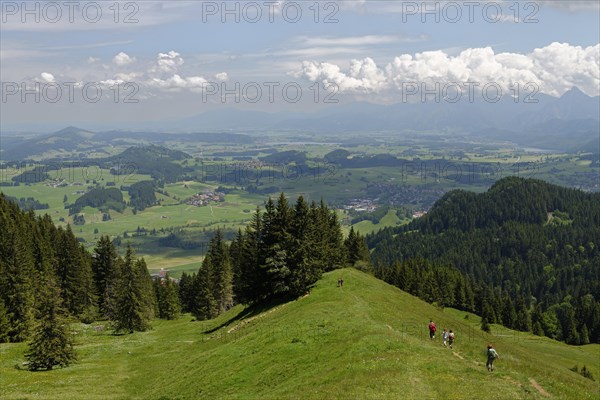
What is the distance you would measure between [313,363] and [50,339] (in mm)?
34621

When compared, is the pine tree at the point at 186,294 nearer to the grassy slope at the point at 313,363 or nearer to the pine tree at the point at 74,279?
the pine tree at the point at 74,279

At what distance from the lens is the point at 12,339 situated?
70.5 metres

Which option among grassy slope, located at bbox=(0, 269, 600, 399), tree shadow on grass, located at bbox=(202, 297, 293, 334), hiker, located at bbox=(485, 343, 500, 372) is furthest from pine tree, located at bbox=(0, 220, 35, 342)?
hiker, located at bbox=(485, 343, 500, 372)

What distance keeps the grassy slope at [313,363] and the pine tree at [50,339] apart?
2203 mm

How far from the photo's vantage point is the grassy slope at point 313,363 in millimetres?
33094

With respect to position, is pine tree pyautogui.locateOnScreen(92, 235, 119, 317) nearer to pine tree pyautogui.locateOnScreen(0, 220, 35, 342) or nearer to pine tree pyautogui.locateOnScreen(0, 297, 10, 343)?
pine tree pyautogui.locateOnScreen(0, 220, 35, 342)

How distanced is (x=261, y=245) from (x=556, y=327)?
12913 cm

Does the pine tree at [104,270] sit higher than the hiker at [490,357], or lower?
lower

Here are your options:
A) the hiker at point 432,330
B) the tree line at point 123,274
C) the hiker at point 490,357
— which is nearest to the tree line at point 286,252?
the tree line at point 123,274

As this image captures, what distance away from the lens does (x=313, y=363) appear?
39938mm

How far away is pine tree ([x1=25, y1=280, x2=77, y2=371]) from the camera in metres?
55.3

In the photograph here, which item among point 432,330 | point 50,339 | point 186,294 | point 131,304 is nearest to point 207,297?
point 131,304

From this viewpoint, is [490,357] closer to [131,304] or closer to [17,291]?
[131,304]

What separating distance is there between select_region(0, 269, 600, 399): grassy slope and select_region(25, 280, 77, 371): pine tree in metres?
2.20
